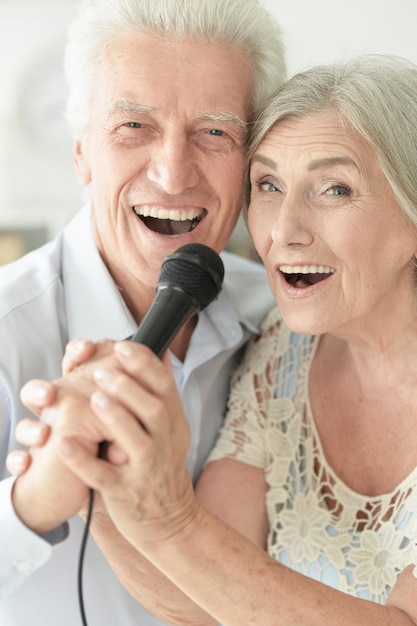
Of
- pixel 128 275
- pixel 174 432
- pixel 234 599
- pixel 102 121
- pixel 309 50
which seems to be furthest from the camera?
pixel 309 50

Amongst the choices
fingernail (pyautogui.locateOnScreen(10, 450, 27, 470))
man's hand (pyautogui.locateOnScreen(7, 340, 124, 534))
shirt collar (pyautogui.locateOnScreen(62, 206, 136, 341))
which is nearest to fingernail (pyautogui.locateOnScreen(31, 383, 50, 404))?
man's hand (pyautogui.locateOnScreen(7, 340, 124, 534))

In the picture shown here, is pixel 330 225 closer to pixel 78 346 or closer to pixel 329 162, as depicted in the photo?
pixel 329 162

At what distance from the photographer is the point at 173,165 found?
1.48 metres

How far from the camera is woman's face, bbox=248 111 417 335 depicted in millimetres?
1426

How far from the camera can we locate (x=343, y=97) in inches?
56.4

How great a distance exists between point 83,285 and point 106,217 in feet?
0.47

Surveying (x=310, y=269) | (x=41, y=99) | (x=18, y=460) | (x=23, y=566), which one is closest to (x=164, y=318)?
(x=18, y=460)

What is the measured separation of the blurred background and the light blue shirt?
1134 mm

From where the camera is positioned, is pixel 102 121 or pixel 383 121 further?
pixel 102 121

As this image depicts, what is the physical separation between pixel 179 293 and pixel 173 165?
508 millimetres

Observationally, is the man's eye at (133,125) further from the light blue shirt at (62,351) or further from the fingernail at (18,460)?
the fingernail at (18,460)

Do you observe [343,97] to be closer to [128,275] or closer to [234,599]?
[128,275]

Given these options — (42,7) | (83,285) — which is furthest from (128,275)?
(42,7)

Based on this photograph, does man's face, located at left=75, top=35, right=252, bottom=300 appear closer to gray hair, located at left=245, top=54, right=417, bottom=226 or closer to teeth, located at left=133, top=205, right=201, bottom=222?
teeth, located at left=133, top=205, right=201, bottom=222
